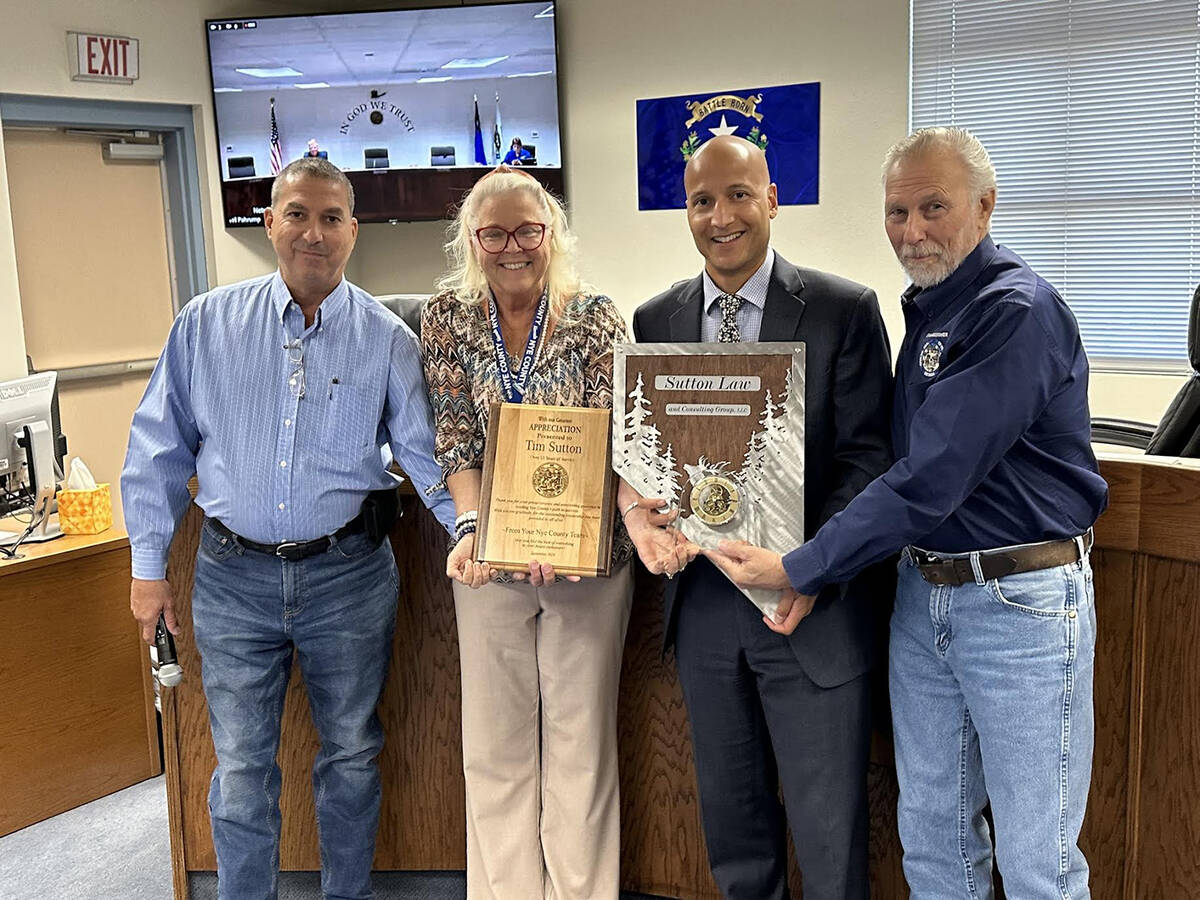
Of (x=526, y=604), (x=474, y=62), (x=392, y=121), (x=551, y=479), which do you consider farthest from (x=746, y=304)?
(x=392, y=121)

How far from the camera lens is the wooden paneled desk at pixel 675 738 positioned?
6.29ft

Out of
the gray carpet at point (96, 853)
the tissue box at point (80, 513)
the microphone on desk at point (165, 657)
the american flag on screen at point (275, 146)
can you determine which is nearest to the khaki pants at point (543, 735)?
the microphone on desk at point (165, 657)

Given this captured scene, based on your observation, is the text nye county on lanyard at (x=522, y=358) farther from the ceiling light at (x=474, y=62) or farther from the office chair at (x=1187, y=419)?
the ceiling light at (x=474, y=62)

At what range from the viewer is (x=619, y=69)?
16.9ft

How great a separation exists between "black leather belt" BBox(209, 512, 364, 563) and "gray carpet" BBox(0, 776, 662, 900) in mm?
989

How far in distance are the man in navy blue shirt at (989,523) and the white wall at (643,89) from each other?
314 centimetres

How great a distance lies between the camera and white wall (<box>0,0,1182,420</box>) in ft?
15.0

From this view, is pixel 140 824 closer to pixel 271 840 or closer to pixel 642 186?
pixel 271 840

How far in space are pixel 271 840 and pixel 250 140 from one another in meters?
3.85

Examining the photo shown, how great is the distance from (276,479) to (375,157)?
3.46 meters

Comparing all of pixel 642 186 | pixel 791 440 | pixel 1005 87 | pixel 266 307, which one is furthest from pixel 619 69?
pixel 791 440

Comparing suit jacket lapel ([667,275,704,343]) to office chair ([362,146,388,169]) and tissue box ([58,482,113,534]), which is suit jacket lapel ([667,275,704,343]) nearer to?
tissue box ([58,482,113,534])

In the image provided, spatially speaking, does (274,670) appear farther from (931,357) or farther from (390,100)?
(390,100)

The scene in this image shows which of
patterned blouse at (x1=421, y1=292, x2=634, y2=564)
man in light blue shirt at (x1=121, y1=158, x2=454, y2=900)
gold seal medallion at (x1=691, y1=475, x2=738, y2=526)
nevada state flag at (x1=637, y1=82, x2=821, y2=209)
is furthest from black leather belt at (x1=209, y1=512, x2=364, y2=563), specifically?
nevada state flag at (x1=637, y1=82, x2=821, y2=209)
